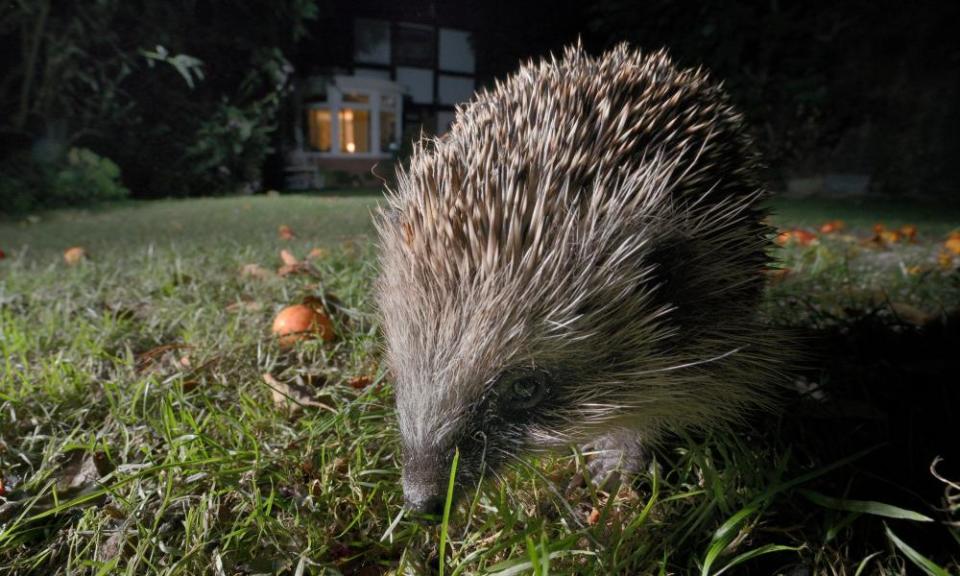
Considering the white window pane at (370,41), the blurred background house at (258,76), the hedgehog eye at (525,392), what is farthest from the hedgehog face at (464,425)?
the white window pane at (370,41)

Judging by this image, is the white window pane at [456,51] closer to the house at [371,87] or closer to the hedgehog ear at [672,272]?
the house at [371,87]

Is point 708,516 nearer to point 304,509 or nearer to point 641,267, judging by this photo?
point 641,267

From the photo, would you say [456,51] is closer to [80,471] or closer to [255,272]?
[255,272]

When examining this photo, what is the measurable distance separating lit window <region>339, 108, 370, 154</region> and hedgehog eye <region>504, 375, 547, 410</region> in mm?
2342

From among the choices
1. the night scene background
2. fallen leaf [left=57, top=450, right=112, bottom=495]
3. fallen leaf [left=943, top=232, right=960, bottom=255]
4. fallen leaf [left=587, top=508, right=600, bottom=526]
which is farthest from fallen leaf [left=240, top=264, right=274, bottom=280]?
fallen leaf [left=943, top=232, right=960, bottom=255]

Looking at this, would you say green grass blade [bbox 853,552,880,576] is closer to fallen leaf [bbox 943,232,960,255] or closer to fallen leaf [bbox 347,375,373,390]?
fallen leaf [bbox 347,375,373,390]

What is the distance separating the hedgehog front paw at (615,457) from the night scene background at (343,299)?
0.16ft

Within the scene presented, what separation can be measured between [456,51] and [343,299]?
164 cm

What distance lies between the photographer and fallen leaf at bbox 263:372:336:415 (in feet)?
5.41

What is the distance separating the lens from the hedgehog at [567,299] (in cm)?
127

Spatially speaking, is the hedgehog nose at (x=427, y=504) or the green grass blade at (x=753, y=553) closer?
the green grass blade at (x=753, y=553)

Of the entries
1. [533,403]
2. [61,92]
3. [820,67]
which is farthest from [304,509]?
[820,67]

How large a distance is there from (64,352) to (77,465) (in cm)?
76

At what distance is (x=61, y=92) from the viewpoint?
3338 mm
